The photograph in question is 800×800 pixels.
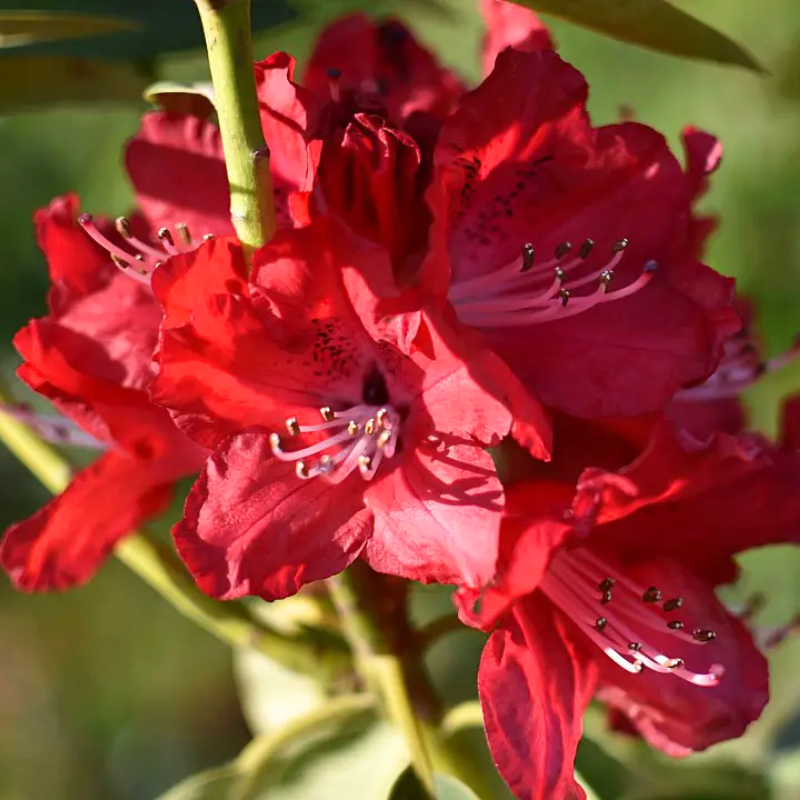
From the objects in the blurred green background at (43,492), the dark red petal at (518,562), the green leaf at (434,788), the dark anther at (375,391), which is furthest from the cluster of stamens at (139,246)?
the blurred green background at (43,492)

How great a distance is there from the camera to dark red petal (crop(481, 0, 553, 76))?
708 millimetres

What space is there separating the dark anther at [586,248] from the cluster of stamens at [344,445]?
Result: 0.13 meters

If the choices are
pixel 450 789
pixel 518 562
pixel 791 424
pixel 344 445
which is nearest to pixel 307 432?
pixel 344 445

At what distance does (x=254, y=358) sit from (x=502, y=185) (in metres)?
0.17

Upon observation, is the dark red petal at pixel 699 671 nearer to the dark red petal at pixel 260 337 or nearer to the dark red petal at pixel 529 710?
the dark red petal at pixel 529 710

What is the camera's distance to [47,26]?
0.68 meters

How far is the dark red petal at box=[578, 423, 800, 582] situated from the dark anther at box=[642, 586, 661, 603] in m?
0.02

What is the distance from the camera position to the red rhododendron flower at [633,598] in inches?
22.8

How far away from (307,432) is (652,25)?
276mm

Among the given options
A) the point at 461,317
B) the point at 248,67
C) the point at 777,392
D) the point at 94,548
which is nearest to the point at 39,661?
the point at 777,392

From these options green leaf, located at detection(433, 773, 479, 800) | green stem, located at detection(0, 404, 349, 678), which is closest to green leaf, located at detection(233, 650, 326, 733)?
A: green stem, located at detection(0, 404, 349, 678)

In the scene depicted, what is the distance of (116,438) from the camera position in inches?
25.7

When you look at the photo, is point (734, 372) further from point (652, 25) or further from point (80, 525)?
point (80, 525)

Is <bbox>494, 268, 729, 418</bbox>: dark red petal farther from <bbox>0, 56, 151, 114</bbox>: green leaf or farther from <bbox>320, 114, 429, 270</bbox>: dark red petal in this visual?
<bbox>0, 56, 151, 114</bbox>: green leaf
